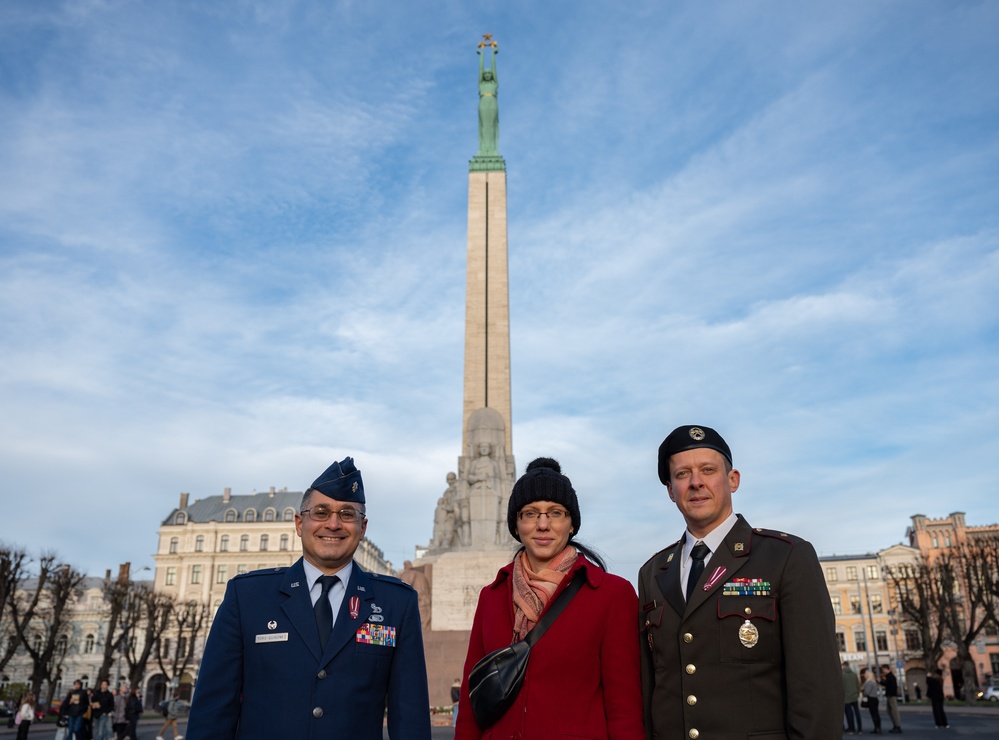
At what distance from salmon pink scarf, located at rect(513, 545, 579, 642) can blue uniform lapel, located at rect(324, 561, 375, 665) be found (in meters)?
0.68

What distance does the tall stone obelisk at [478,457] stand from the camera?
1734 centimetres

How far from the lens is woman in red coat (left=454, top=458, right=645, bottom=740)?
3299 millimetres

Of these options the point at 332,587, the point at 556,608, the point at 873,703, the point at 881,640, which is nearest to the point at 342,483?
the point at 332,587

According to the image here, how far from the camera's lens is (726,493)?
3.60 m

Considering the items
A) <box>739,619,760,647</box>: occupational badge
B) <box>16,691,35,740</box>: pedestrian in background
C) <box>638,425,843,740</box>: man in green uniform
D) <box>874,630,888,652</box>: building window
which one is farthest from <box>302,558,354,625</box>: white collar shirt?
<box>874,630,888,652</box>: building window

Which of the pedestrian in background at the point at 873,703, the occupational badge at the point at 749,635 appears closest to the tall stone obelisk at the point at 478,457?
the pedestrian in background at the point at 873,703

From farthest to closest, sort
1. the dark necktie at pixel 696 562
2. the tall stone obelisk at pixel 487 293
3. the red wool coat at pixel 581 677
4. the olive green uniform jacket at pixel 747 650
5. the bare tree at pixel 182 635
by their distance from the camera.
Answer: the bare tree at pixel 182 635
the tall stone obelisk at pixel 487 293
the dark necktie at pixel 696 562
the red wool coat at pixel 581 677
the olive green uniform jacket at pixel 747 650

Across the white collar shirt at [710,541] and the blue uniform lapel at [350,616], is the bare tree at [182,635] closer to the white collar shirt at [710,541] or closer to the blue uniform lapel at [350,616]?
the blue uniform lapel at [350,616]

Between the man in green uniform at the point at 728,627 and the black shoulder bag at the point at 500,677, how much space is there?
1.71 ft

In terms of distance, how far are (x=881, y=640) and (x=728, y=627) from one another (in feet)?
217

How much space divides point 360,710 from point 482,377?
71.0ft

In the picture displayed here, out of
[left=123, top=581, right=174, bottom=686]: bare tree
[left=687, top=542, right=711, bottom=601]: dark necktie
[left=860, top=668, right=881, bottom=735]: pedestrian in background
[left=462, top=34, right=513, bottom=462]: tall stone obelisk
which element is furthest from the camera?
[left=123, top=581, right=174, bottom=686]: bare tree

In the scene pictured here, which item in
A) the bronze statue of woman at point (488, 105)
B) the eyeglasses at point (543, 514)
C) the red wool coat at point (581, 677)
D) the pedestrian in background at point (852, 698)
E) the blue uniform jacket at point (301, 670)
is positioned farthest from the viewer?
the bronze statue of woman at point (488, 105)

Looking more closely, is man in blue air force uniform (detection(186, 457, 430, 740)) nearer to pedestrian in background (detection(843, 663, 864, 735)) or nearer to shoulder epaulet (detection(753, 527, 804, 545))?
shoulder epaulet (detection(753, 527, 804, 545))
